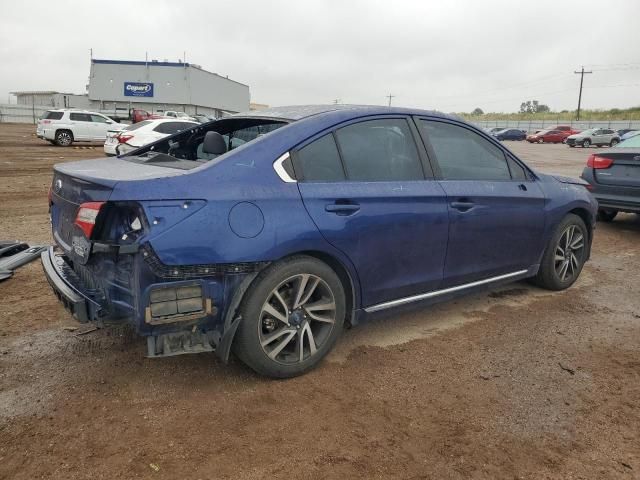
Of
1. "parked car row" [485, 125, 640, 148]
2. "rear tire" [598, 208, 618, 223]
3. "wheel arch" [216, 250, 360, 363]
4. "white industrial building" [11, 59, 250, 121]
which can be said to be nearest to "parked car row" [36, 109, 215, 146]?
"rear tire" [598, 208, 618, 223]

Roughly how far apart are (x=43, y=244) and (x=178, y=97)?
46.4 metres

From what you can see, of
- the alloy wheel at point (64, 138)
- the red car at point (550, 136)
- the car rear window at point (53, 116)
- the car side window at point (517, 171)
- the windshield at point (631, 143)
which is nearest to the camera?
the car side window at point (517, 171)

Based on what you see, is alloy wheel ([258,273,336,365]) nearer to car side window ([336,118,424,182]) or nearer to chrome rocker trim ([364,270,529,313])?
chrome rocker trim ([364,270,529,313])

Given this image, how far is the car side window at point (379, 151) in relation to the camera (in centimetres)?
325

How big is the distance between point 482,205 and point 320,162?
1417mm

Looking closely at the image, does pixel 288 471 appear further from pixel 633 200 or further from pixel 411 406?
pixel 633 200

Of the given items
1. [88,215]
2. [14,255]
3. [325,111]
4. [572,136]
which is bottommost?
[14,255]

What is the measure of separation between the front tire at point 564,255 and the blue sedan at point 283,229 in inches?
26.2

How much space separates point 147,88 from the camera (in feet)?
156

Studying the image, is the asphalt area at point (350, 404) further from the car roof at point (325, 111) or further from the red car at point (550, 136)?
the red car at point (550, 136)

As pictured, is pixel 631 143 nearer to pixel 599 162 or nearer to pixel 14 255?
pixel 599 162

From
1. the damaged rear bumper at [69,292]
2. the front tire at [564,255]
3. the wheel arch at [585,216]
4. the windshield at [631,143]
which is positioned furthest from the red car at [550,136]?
the damaged rear bumper at [69,292]

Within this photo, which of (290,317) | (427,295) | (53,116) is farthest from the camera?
(53,116)

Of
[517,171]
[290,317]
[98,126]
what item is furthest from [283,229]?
[98,126]
